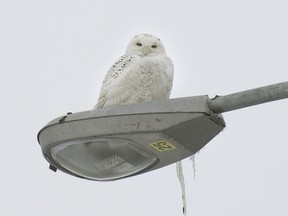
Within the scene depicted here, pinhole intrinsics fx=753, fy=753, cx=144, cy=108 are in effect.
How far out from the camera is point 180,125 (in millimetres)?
3508

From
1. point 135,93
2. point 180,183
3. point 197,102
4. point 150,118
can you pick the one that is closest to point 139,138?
point 150,118

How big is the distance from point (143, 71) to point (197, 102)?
1997mm

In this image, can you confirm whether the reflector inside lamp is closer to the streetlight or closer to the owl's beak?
the streetlight

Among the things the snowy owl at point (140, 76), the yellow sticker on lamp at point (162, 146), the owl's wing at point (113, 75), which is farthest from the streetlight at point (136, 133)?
the owl's wing at point (113, 75)

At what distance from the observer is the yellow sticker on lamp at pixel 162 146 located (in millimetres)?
3613

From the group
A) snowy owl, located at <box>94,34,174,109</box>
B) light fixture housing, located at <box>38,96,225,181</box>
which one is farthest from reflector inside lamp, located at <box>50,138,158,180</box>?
snowy owl, located at <box>94,34,174,109</box>

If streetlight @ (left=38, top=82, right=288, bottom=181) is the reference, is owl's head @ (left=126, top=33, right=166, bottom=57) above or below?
above

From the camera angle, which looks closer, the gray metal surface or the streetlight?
the gray metal surface

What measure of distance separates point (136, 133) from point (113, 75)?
2135 mm

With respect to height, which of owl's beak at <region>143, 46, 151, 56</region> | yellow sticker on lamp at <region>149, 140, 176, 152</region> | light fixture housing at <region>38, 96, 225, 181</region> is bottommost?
yellow sticker on lamp at <region>149, 140, 176, 152</region>

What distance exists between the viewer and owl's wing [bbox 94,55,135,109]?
5.60 meters

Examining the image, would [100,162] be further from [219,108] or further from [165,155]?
[219,108]

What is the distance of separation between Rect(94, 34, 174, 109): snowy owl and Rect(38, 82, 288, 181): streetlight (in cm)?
144

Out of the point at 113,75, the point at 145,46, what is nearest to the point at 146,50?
the point at 145,46
